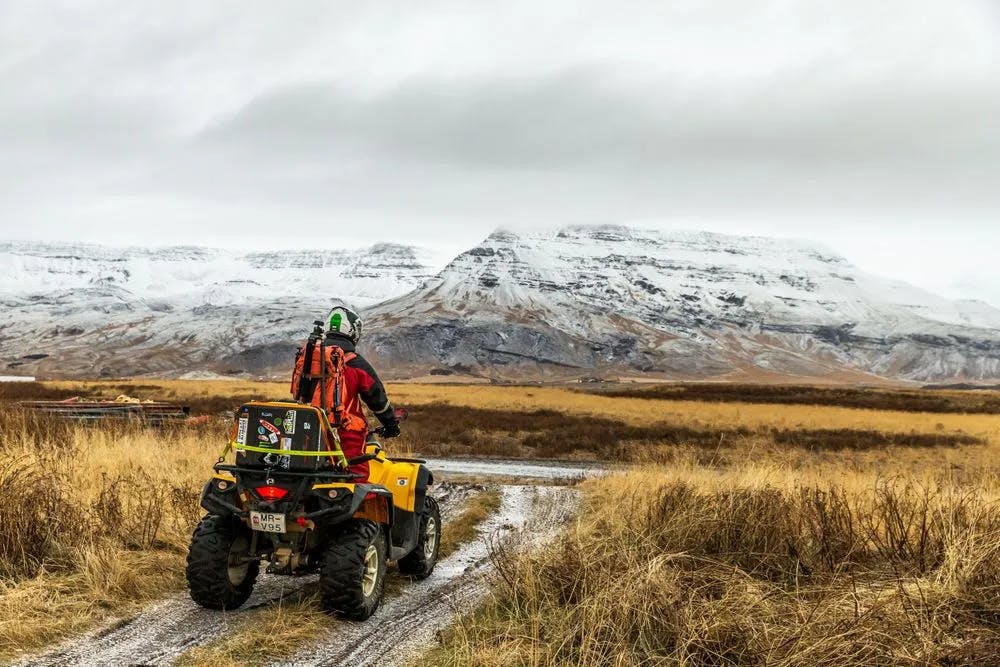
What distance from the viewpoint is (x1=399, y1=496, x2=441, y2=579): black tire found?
767 centimetres

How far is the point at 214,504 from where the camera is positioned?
6176mm

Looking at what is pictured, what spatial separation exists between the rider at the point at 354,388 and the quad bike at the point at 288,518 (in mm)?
238

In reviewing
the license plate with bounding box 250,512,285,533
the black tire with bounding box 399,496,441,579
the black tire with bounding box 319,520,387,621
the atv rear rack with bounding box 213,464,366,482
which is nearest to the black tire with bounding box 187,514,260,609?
the license plate with bounding box 250,512,285,533

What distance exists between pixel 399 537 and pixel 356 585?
3.80ft

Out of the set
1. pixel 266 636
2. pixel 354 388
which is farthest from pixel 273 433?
pixel 266 636

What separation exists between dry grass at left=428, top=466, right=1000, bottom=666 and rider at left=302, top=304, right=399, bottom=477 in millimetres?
1551

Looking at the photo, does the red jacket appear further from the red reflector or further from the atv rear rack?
the red reflector

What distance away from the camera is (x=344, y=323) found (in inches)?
265

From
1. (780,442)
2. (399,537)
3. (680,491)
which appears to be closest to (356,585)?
(399,537)

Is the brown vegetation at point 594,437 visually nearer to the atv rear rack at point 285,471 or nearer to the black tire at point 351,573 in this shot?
the black tire at point 351,573

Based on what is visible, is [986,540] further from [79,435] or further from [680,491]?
[79,435]

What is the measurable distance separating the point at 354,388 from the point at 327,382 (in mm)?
235

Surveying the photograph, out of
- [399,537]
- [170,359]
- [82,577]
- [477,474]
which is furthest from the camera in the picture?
[170,359]

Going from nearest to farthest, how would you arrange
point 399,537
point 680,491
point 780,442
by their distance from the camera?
point 399,537
point 680,491
point 780,442
